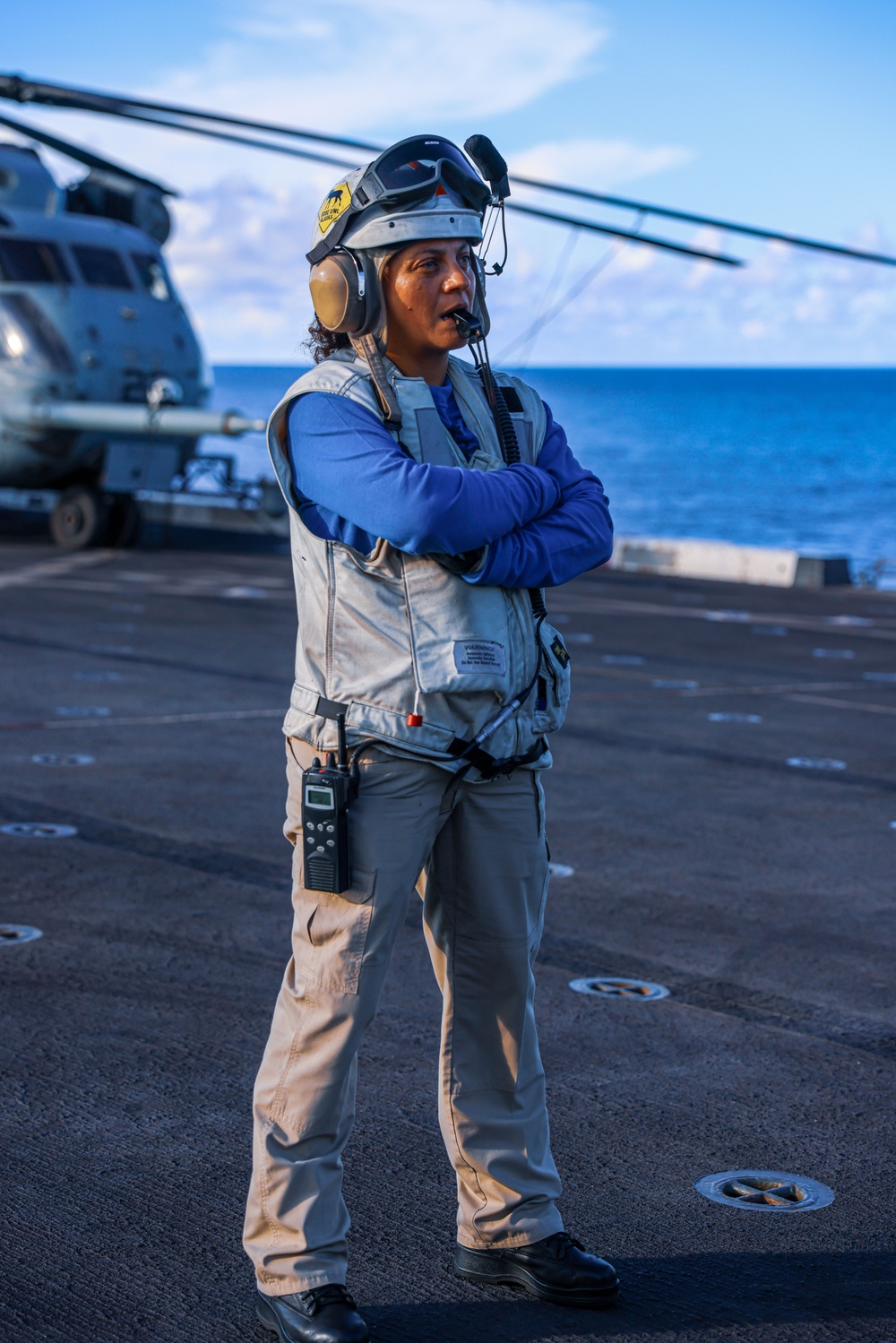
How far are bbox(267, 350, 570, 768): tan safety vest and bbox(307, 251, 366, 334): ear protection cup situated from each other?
84 mm

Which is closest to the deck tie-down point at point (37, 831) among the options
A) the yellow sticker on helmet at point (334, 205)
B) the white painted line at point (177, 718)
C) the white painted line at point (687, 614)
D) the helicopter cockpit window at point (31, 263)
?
the white painted line at point (177, 718)

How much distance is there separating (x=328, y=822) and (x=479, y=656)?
1.40 feet

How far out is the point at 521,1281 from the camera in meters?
3.17

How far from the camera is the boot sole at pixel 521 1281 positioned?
3111 millimetres

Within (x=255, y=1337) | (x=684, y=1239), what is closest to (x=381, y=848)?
(x=255, y=1337)

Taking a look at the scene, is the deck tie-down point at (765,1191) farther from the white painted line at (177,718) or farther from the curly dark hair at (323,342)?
the white painted line at (177,718)

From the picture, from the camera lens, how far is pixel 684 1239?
→ 342 cm

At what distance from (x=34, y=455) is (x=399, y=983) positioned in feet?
53.5

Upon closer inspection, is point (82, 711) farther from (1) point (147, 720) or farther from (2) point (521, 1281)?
(2) point (521, 1281)

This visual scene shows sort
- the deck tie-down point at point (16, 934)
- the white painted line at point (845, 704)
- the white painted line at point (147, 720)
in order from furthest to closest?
1. the white painted line at point (845, 704)
2. the white painted line at point (147, 720)
3. the deck tie-down point at point (16, 934)

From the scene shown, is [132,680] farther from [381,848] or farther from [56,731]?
[381,848]

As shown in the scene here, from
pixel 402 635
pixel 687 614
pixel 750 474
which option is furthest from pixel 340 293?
pixel 750 474

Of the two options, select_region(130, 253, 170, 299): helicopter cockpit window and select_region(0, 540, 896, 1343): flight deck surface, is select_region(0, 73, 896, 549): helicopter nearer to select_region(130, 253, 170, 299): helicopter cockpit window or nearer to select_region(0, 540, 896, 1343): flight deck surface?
select_region(130, 253, 170, 299): helicopter cockpit window

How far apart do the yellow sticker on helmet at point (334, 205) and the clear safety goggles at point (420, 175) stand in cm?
4
